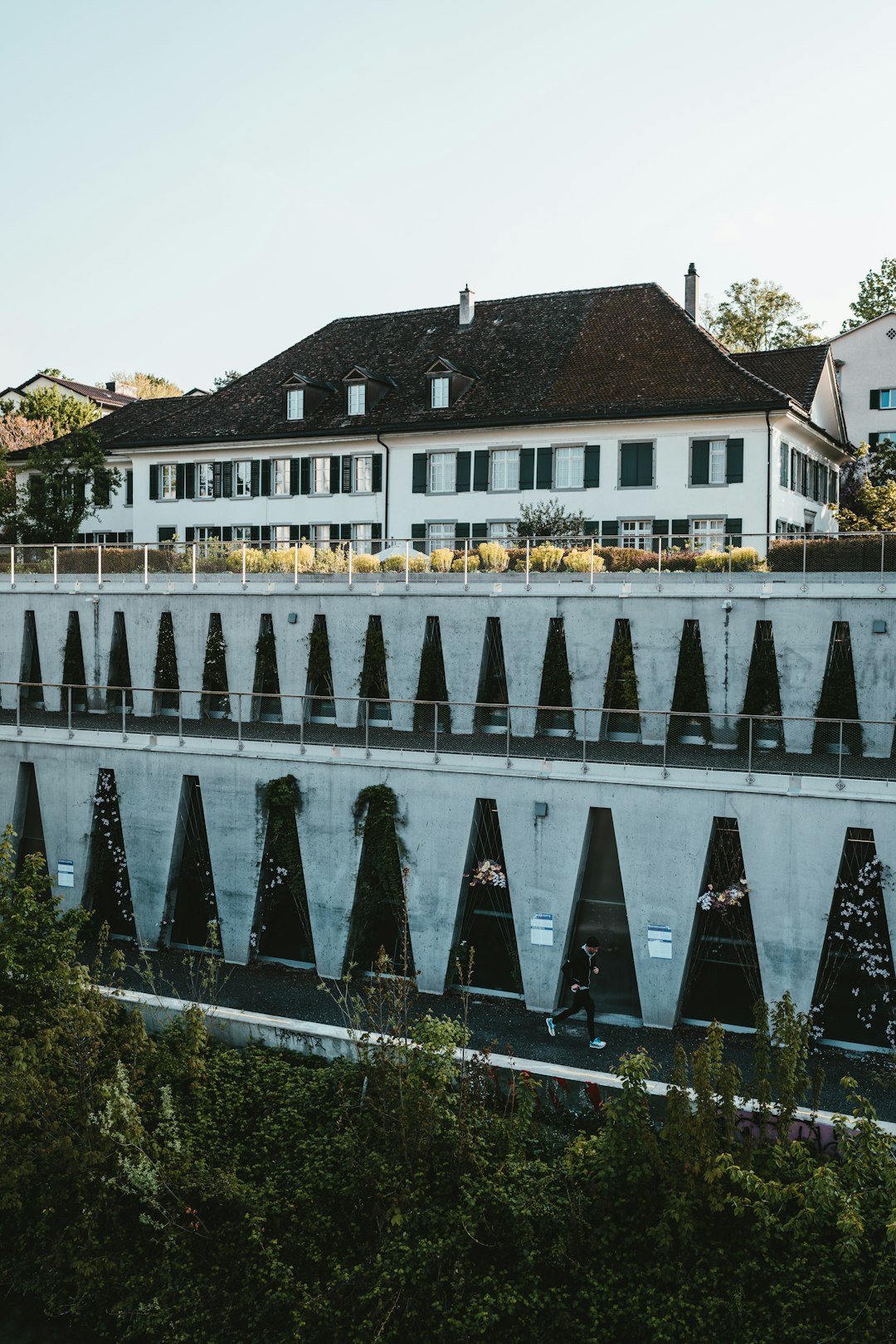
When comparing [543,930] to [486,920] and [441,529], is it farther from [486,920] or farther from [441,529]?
[441,529]

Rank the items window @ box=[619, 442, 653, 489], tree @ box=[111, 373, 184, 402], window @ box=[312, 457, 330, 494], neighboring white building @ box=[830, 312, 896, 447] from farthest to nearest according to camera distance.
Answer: tree @ box=[111, 373, 184, 402]
neighboring white building @ box=[830, 312, 896, 447]
window @ box=[312, 457, 330, 494]
window @ box=[619, 442, 653, 489]

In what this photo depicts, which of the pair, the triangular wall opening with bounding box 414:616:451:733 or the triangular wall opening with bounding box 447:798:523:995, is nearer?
the triangular wall opening with bounding box 447:798:523:995

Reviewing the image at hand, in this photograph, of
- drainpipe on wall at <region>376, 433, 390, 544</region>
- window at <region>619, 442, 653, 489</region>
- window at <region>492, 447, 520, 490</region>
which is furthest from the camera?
drainpipe on wall at <region>376, 433, 390, 544</region>

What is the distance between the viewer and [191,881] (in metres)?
22.7

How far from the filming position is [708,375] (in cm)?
3312

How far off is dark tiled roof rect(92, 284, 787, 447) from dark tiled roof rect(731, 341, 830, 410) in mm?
4178

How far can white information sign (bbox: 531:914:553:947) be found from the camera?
1906cm

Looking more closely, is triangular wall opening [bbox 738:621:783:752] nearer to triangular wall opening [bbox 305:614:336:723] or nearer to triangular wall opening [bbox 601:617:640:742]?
triangular wall opening [bbox 601:617:640:742]

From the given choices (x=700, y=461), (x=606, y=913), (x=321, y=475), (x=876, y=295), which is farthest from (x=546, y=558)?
(x=876, y=295)

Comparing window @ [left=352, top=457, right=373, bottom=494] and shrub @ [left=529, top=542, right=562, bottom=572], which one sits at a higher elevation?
window @ [left=352, top=457, right=373, bottom=494]

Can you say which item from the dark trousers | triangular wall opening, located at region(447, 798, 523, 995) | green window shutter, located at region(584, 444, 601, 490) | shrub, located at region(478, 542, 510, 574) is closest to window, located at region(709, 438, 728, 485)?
green window shutter, located at region(584, 444, 601, 490)

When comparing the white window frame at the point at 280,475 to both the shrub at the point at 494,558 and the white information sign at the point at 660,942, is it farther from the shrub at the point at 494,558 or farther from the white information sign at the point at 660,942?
the white information sign at the point at 660,942

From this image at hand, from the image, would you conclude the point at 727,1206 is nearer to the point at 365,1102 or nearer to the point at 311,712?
the point at 365,1102

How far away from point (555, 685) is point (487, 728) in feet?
5.16
